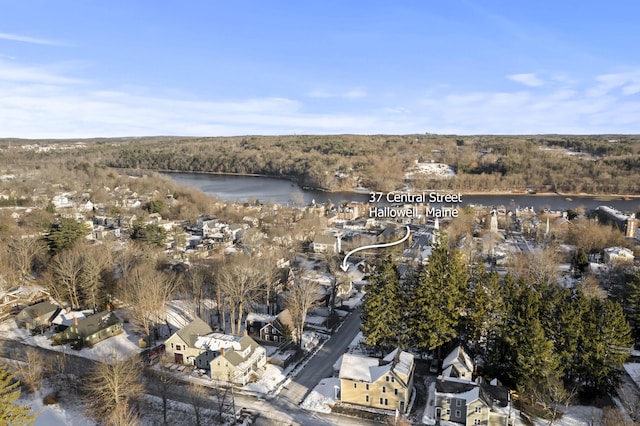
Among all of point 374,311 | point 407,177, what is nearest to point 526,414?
point 374,311

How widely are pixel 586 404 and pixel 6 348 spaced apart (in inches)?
824

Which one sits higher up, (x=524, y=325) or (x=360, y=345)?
(x=524, y=325)

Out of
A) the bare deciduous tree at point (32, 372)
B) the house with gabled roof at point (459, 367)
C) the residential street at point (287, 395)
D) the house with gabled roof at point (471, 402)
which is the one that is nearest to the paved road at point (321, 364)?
the residential street at point (287, 395)

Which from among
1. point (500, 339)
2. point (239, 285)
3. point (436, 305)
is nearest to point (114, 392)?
point (239, 285)

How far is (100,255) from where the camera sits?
24.6 metres

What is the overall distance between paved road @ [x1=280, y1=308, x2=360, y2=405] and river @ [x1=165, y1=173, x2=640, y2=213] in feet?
112

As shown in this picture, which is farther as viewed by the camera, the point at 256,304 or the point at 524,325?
the point at 256,304

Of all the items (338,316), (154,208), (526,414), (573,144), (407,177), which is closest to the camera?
(526,414)

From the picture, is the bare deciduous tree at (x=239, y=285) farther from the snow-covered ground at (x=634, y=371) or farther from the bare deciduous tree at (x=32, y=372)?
the snow-covered ground at (x=634, y=371)

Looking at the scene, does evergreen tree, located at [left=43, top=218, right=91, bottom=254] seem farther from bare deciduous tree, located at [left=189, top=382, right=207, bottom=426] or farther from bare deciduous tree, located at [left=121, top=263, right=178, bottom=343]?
bare deciduous tree, located at [left=189, top=382, right=207, bottom=426]

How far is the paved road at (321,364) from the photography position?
1534 cm

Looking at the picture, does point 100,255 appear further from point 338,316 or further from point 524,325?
point 524,325

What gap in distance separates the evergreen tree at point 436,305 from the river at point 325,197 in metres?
37.4

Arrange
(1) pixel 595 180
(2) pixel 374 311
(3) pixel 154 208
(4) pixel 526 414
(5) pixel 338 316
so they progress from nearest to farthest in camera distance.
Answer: (4) pixel 526 414 < (2) pixel 374 311 < (5) pixel 338 316 < (3) pixel 154 208 < (1) pixel 595 180
